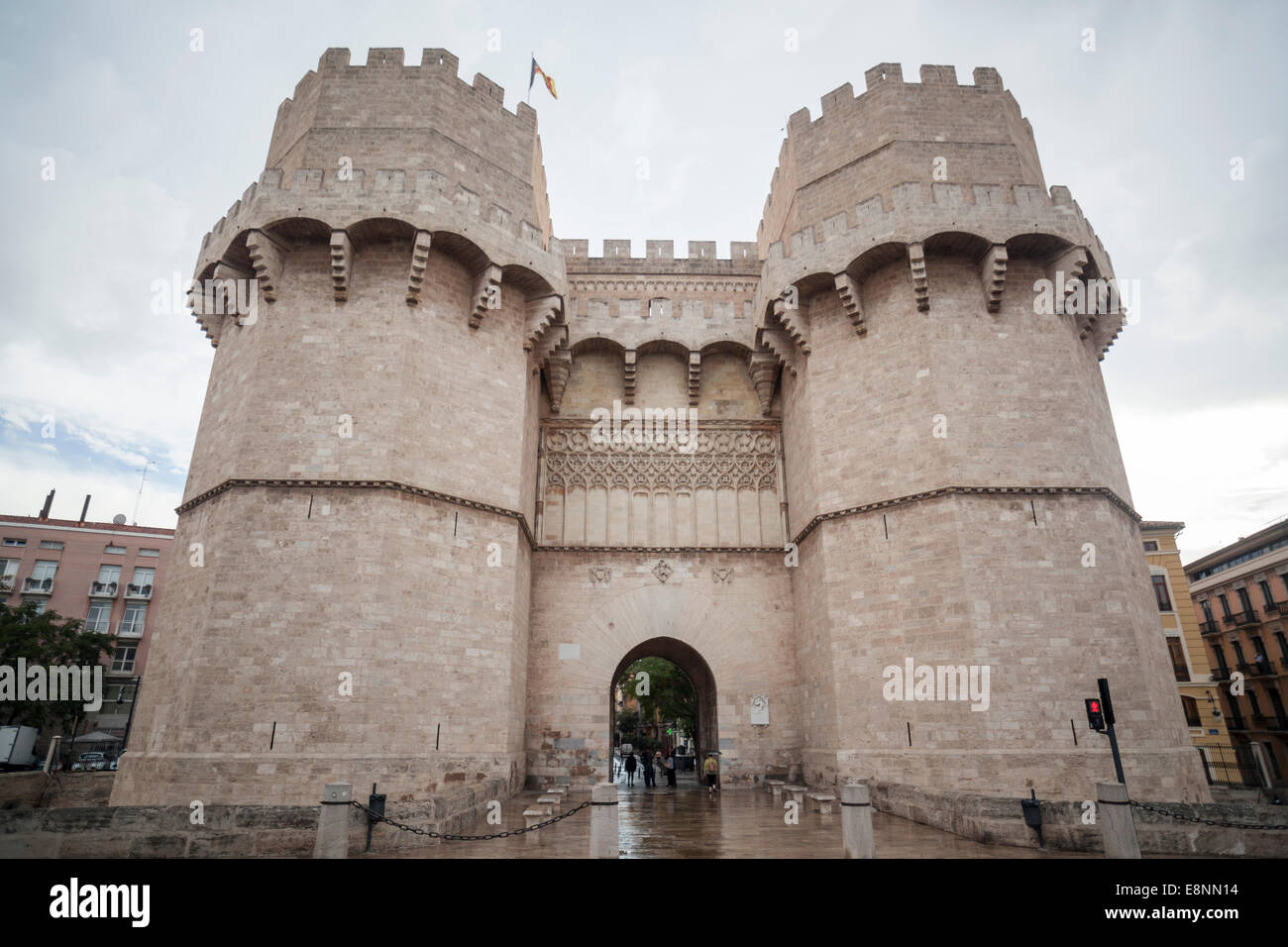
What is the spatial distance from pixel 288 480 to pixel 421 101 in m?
9.04

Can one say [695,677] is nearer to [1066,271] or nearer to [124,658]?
[1066,271]

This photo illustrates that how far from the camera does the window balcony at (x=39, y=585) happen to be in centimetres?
3272

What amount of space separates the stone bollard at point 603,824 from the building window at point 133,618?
122ft

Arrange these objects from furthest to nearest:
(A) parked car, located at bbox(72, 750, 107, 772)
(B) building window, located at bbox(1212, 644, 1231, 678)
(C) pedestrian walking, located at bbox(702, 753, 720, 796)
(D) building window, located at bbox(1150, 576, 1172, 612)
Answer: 1. (A) parked car, located at bbox(72, 750, 107, 772)
2. (B) building window, located at bbox(1212, 644, 1231, 678)
3. (D) building window, located at bbox(1150, 576, 1172, 612)
4. (C) pedestrian walking, located at bbox(702, 753, 720, 796)

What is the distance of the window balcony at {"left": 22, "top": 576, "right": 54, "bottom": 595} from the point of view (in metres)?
32.7

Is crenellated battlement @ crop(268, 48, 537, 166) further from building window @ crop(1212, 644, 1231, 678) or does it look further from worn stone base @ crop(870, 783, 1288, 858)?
building window @ crop(1212, 644, 1231, 678)

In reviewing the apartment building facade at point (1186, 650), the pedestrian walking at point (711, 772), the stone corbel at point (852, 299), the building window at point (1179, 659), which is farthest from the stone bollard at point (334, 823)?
the building window at point (1179, 659)

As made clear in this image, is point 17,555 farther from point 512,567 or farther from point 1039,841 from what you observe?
point 1039,841

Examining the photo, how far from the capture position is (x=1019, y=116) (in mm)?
16438

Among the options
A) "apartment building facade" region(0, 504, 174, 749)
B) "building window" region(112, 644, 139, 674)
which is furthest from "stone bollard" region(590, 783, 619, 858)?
"building window" region(112, 644, 139, 674)

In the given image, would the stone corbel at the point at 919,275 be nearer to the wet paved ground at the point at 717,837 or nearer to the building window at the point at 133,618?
the wet paved ground at the point at 717,837

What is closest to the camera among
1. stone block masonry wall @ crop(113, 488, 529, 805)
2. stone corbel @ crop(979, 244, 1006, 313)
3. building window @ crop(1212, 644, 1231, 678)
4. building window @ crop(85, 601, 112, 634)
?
stone block masonry wall @ crop(113, 488, 529, 805)

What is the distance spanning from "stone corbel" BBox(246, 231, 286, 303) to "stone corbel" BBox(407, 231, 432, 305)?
2667 millimetres
